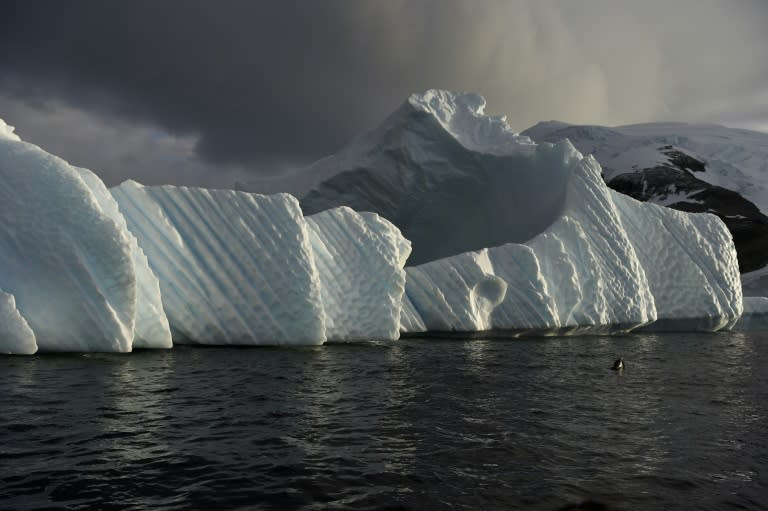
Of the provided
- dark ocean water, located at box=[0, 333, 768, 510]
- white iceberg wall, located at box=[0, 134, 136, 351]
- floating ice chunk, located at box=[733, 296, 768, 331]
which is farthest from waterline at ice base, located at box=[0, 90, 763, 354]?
floating ice chunk, located at box=[733, 296, 768, 331]

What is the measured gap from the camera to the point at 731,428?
7.20 metres

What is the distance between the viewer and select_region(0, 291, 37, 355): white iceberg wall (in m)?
9.84

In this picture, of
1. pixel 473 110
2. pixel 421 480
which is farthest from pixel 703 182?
pixel 421 480

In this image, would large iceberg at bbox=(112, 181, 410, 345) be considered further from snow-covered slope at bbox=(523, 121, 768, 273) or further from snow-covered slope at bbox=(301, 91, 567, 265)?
snow-covered slope at bbox=(523, 121, 768, 273)

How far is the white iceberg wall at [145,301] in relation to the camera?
1197 centimetres

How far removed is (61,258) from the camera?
10.6 m

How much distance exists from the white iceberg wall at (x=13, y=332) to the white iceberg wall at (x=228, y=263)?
9.59 feet

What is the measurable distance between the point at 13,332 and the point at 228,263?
4258mm

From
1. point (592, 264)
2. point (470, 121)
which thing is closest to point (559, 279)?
point (592, 264)

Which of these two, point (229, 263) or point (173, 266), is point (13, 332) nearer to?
point (173, 266)

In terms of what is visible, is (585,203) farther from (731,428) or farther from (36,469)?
(36,469)

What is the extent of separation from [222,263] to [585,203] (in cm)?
1320

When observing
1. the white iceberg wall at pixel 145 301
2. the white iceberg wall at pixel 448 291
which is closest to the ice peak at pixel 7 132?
the white iceberg wall at pixel 145 301

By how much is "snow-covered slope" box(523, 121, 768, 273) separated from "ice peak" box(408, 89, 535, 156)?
42.4 metres
